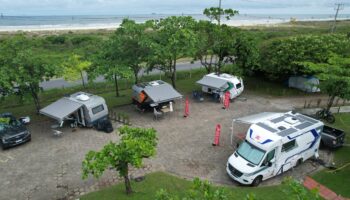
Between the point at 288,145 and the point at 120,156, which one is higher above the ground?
the point at 120,156

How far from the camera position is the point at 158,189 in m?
13.5

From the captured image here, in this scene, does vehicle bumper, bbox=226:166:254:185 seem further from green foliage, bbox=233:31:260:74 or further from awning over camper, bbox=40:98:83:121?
green foliage, bbox=233:31:260:74

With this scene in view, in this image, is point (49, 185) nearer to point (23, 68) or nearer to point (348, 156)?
point (23, 68)

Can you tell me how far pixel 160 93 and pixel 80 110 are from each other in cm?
605

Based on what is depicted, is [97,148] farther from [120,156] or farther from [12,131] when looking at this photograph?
[120,156]

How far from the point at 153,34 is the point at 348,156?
17.7m

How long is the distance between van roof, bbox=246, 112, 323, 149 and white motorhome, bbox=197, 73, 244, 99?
9.55 m

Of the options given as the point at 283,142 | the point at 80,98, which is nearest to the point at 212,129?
the point at 283,142

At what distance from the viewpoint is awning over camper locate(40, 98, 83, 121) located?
19.0m

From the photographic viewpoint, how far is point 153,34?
25875mm

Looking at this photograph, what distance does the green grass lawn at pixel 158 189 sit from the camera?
1274 cm

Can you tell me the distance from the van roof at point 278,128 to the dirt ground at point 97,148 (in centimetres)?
231

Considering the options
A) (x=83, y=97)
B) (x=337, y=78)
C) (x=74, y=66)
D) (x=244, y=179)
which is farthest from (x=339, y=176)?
(x=74, y=66)

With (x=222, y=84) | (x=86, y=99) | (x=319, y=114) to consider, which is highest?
(x=86, y=99)
